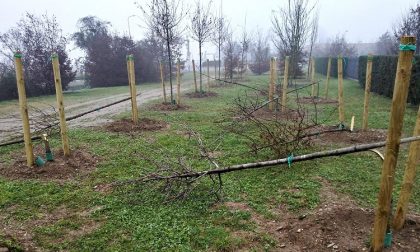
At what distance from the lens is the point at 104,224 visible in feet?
11.5

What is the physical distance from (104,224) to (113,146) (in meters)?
3.30

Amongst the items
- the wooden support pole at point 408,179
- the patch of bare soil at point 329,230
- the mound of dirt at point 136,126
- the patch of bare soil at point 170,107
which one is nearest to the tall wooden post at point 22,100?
the mound of dirt at point 136,126

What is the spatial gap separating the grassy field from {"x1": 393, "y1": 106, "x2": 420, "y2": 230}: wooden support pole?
794 millimetres

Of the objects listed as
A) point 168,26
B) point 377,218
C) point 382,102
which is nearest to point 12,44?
point 168,26

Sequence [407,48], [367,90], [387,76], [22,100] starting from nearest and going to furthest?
1. [407,48]
2. [22,100]
3. [367,90]
4. [387,76]

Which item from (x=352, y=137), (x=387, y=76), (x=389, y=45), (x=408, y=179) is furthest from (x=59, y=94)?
(x=389, y=45)

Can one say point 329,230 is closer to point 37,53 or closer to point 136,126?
point 136,126

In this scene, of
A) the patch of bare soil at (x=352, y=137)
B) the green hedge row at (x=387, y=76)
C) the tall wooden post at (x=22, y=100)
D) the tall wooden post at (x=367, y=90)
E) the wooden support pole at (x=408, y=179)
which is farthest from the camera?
the green hedge row at (x=387, y=76)

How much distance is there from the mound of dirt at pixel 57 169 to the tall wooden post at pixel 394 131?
4.07 m

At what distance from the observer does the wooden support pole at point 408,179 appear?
283cm

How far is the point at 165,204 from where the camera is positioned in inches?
154

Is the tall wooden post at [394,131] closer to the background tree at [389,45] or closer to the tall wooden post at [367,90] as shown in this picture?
the tall wooden post at [367,90]

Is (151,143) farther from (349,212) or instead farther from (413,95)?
(413,95)

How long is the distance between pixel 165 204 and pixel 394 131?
8.44 feet
